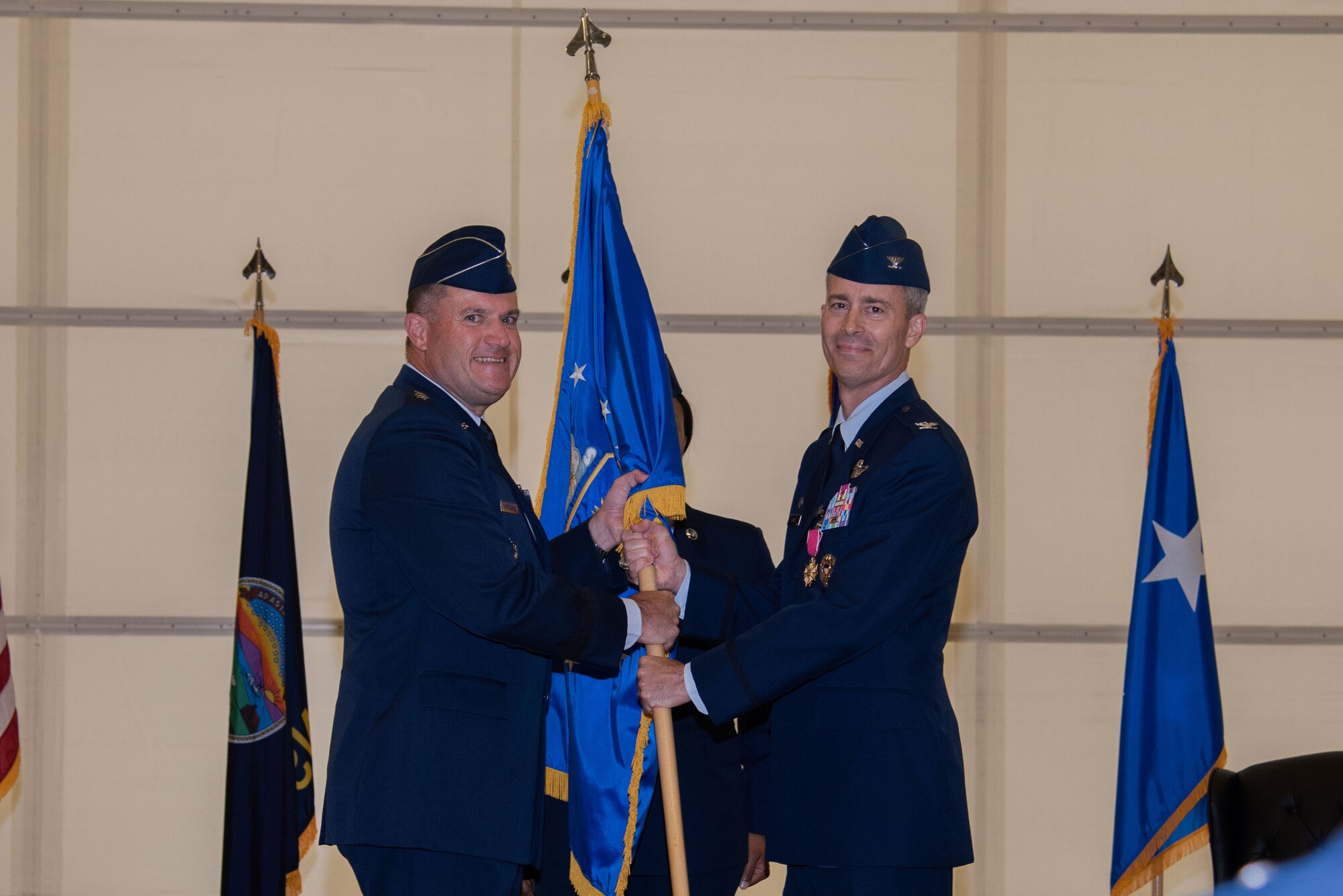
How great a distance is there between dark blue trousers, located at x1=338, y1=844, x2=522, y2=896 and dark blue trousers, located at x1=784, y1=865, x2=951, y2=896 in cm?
59

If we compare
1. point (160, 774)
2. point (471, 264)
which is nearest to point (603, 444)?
point (471, 264)

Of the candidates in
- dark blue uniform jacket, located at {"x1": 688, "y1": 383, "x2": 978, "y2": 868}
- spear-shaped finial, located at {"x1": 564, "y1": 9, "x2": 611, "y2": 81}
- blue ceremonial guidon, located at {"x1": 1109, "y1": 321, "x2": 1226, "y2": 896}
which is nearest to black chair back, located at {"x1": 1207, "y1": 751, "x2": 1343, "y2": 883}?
dark blue uniform jacket, located at {"x1": 688, "y1": 383, "x2": 978, "y2": 868}

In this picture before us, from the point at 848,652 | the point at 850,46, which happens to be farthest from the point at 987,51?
the point at 848,652

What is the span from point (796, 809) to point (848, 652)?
33 cm

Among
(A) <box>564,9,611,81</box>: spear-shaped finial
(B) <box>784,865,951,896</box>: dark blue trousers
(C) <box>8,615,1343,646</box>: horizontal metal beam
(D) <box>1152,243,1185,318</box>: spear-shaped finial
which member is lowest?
(B) <box>784,865,951,896</box>: dark blue trousers

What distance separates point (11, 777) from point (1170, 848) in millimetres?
3497

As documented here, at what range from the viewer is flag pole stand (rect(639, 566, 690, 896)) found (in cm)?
264

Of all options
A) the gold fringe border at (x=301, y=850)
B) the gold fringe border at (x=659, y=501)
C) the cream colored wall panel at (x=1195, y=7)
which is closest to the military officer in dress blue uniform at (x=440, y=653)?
the gold fringe border at (x=659, y=501)

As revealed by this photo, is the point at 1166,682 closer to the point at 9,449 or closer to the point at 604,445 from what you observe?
the point at 604,445

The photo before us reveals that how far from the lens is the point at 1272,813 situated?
10.0 ft

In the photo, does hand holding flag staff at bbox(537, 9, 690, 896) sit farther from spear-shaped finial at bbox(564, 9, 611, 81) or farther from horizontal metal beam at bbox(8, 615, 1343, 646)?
horizontal metal beam at bbox(8, 615, 1343, 646)

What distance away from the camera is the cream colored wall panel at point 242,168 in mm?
4523

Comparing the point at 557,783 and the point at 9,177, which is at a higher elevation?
the point at 9,177

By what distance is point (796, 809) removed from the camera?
264 centimetres
